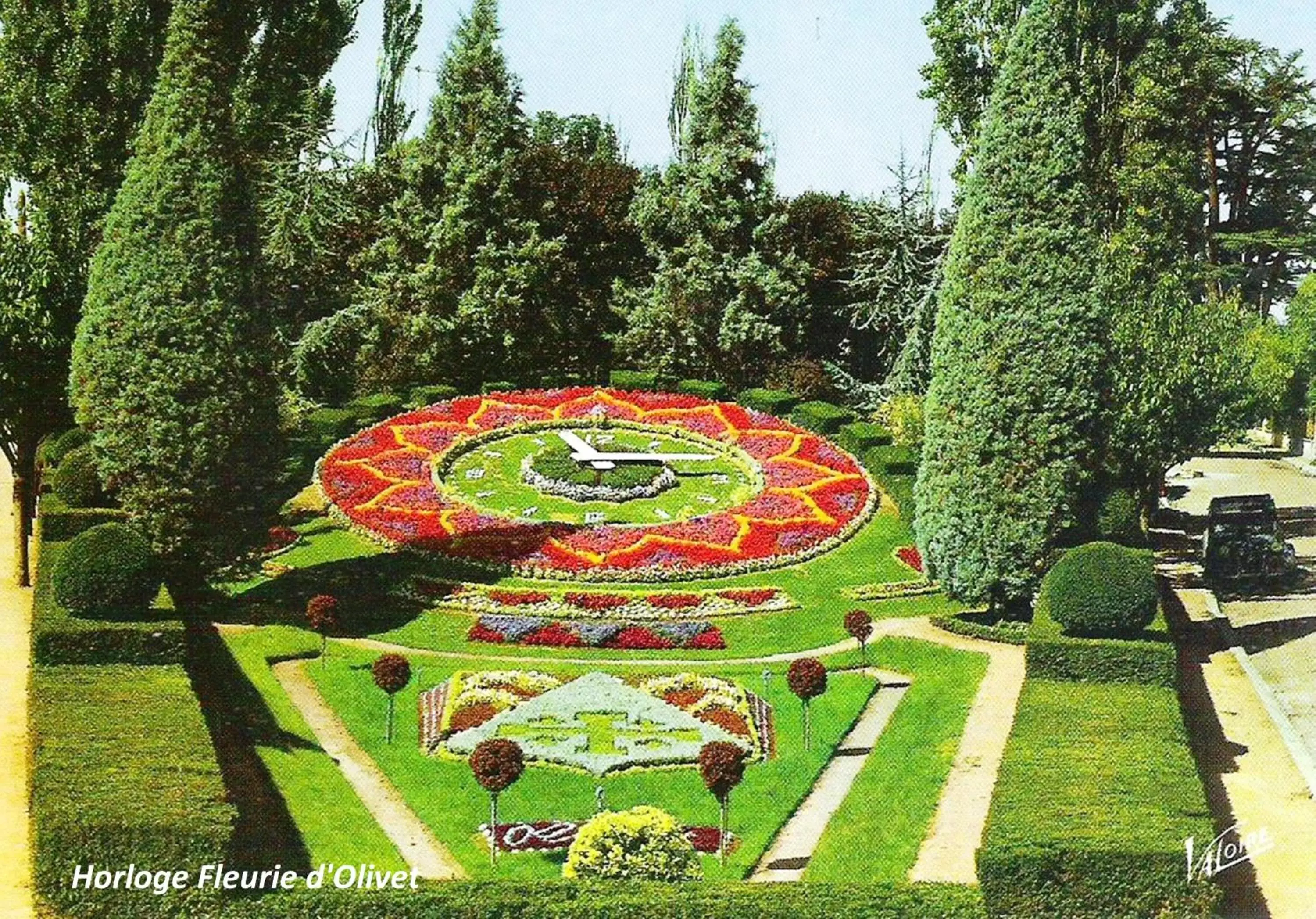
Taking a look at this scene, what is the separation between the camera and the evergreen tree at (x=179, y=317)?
25.1m

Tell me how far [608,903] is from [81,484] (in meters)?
15.9

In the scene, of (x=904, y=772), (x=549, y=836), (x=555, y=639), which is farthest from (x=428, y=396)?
(x=549, y=836)

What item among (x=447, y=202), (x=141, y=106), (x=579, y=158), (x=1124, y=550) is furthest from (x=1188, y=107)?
(x=141, y=106)

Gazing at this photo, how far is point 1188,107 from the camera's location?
4906 cm

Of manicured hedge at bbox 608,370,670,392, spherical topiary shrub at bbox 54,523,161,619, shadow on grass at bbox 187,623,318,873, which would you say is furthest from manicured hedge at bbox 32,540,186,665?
manicured hedge at bbox 608,370,670,392

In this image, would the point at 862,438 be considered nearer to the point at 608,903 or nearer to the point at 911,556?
the point at 911,556

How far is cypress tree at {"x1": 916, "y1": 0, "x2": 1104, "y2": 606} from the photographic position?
85.8 ft

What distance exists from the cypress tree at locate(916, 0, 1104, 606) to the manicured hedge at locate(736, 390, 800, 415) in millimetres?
13906

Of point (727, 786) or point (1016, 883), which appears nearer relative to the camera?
point (1016, 883)

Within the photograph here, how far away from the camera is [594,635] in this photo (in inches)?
1047

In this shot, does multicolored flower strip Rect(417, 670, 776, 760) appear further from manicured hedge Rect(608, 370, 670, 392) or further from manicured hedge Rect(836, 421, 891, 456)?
manicured hedge Rect(608, 370, 670, 392)

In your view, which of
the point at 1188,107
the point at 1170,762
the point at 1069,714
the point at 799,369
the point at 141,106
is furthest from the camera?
the point at 1188,107

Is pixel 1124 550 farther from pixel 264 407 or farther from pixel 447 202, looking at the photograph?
pixel 447 202

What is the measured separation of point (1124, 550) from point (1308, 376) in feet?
104
